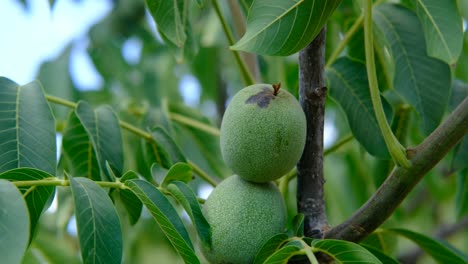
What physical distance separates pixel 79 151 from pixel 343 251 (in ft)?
2.12

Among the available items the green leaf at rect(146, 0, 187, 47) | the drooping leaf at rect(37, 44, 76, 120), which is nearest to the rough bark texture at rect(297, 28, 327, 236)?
the green leaf at rect(146, 0, 187, 47)

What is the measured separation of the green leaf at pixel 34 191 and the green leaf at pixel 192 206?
211 millimetres

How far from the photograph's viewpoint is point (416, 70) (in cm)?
153

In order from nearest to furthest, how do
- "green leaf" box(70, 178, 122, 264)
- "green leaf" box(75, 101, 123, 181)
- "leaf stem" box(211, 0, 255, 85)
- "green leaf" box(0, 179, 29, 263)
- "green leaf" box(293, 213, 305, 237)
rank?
"green leaf" box(0, 179, 29, 263), "green leaf" box(70, 178, 122, 264), "green leaf" box(293, 213, 305, 237), "green leaf" box(75, 101, 123, 181), "leaf stem" box(211, 0, 255, 85)

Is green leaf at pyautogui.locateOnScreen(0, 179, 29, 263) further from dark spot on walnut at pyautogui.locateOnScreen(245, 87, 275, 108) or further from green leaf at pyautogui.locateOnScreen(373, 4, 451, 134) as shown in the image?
green leaf at pyautogui.locateOnScreen(373, 4, 451, 134)

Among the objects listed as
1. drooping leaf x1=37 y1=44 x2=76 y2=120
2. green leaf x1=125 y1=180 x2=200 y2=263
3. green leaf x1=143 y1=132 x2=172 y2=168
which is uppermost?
A: green leaf x1=125 y1=180 x2=200 y2=263

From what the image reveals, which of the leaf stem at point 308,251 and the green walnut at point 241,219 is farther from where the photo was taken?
the green walnut at point 241,219

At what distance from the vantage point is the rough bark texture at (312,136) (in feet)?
4.33

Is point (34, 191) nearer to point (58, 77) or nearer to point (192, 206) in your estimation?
point (192, 206)

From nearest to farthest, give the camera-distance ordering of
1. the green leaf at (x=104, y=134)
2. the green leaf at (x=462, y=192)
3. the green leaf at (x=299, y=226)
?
1. the green leaf at (x=299, y=226)
2. the green leaf at (x=104, y=134)
3. the green leaf at (x=462, y=192)

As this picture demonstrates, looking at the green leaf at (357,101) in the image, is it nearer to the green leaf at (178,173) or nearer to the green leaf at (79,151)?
the green leaf at (178,173)

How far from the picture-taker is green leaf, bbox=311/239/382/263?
3.76 feet

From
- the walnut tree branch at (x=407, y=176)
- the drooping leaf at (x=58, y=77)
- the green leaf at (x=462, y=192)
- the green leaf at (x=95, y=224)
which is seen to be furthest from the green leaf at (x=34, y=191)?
the drooping leaf at (x=58, y=77)

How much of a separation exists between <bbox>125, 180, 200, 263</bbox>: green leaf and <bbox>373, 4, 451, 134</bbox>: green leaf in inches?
24.2
